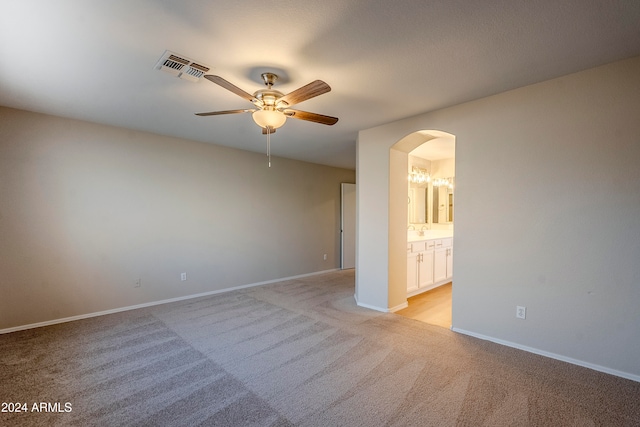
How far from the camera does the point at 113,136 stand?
375 centimetres

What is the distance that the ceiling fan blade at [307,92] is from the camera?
6.33 ft

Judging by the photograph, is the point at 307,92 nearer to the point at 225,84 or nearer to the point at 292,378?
the point at 225,84

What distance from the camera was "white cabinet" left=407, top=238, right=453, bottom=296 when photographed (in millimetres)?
4371

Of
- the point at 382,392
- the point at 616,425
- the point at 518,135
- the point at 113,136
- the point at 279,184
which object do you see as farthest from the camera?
the point at 279,184

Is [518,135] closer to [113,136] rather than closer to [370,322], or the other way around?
[370,322]

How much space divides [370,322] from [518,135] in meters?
2.47

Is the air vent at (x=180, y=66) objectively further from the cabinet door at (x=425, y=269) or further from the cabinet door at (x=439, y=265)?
the cabinet door at (x=439, y=265)

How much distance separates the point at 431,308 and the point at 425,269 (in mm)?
868

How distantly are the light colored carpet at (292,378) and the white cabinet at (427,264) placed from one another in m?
1.14

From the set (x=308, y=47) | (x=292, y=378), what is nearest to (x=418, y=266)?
(x=292, y=378)

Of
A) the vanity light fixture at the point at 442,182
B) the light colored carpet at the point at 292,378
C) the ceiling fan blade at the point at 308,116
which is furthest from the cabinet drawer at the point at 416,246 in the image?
the ceiling fan blade at the point at 308,116

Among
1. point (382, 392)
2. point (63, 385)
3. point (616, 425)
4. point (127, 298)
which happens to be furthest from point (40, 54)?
point (616, 425)

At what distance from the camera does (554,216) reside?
2.49 meters

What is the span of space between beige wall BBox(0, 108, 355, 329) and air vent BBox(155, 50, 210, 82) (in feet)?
6.91
